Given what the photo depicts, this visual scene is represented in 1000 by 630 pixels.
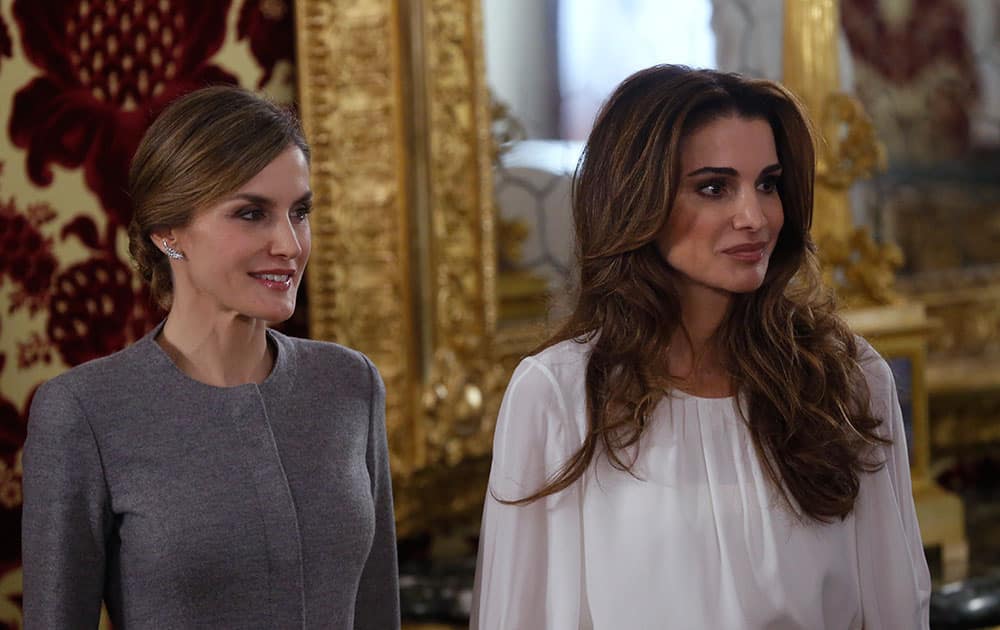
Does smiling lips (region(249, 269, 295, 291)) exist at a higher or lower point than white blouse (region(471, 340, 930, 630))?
higher

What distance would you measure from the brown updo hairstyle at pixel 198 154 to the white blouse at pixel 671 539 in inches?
Answer: 15.2

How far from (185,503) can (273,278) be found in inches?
10.0

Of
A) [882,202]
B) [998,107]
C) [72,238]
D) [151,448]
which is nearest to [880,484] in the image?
[151,448]

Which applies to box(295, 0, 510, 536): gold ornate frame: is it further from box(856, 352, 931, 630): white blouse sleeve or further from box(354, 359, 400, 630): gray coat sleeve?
box(856, 352, 931, 630): white blouse sleeve

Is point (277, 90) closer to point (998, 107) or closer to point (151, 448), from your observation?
point (151, 448)

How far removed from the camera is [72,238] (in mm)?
2291

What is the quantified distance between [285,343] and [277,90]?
A: 2.90 feet

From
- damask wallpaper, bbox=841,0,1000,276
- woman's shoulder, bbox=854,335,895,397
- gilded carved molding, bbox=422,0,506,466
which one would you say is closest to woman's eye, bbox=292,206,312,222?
woman's shoulder, bbox=854,335,895,397

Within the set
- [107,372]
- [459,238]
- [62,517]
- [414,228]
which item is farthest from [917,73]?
[62,517]

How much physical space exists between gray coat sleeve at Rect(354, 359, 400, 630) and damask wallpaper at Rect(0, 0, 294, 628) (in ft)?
2.49

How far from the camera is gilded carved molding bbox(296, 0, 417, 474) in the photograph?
2418 mm

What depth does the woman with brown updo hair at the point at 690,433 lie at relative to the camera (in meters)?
1.56

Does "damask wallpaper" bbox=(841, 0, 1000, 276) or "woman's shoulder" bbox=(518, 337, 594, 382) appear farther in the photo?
"damask wallpaper" bbox=(841, 0, 1000, 276)

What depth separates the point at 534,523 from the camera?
159 cm
